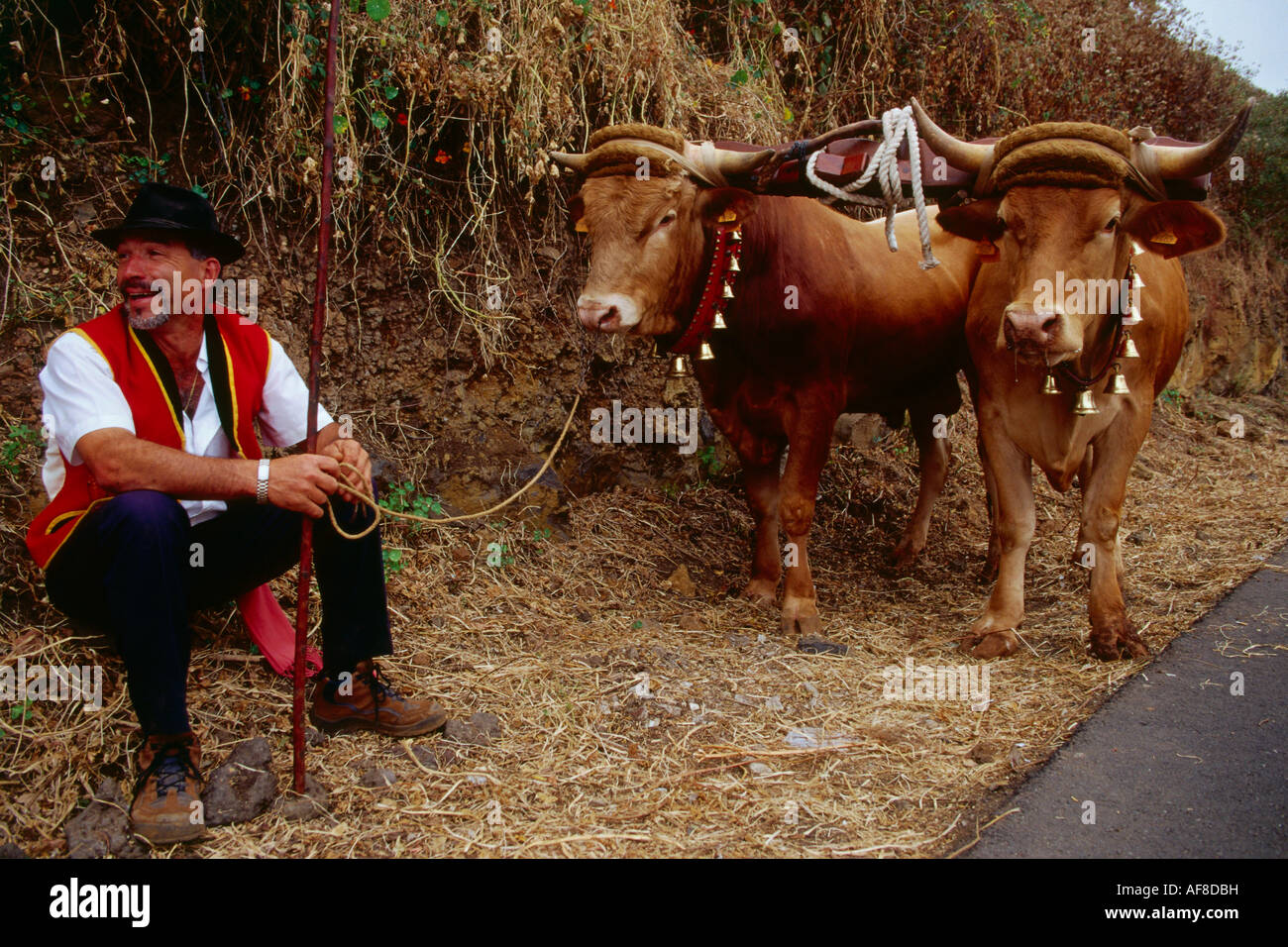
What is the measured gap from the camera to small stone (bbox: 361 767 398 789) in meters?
2.80

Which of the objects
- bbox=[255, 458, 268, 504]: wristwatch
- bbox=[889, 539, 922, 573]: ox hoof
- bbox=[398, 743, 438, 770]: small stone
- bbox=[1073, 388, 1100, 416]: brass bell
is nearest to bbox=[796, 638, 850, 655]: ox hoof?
bbox=[1073, 388, 1100, 416]: brass bell

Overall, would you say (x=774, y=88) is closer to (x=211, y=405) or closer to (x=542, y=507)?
(x=542, y=507)

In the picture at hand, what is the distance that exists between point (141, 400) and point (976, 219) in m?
3.16

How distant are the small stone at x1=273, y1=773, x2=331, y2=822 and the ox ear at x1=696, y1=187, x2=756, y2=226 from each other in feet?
8.90

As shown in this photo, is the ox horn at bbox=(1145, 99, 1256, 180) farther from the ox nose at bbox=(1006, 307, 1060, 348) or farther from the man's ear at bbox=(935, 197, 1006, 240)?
the ox nose at bbox=(1006, 307, 1060, 348)

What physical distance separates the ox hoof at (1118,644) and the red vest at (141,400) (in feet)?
11.5

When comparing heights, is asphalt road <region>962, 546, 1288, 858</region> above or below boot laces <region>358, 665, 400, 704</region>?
below

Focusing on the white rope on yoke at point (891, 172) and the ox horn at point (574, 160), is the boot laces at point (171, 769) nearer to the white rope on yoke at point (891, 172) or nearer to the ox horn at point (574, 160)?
the ox horn at point (574, 160)

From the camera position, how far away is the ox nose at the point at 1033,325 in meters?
3.31

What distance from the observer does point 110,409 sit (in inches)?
105

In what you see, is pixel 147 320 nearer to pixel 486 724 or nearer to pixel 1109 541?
pixel 486 724

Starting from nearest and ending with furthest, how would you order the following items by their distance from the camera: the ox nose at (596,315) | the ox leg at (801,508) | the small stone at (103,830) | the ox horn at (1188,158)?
the small stone at (103,830)
the ox horn at (1188,158)
the ox nose at (596,315)
the ox leg at (801,508)

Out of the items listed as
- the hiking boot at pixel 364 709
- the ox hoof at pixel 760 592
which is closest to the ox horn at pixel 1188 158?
the ox hoof at pixel 760 592

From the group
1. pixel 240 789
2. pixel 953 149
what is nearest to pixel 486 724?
pixel 240 789
